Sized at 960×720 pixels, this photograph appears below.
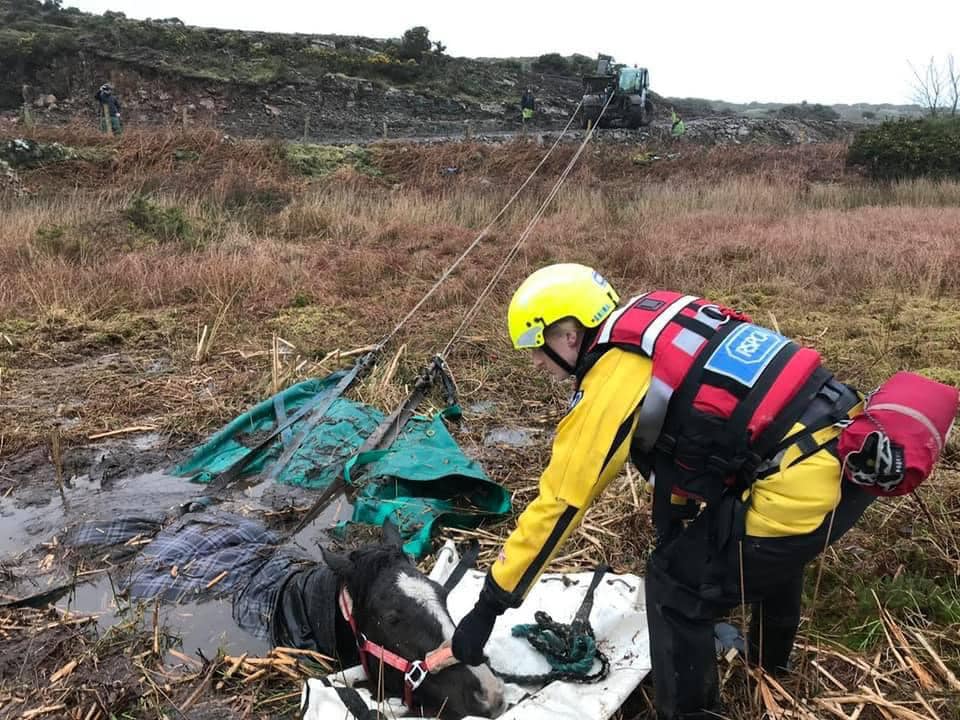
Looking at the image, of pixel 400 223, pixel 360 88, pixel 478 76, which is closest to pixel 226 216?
pixel 400 223

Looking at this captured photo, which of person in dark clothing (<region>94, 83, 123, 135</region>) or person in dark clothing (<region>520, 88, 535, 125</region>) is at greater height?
person in dark clothing (<region>520, 88, 535, 125</region>)

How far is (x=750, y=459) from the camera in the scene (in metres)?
2.07

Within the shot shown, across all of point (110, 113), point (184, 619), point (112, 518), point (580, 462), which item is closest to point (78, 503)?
point (112, 518)

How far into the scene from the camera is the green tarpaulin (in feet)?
13.4

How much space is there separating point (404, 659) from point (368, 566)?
40 cm

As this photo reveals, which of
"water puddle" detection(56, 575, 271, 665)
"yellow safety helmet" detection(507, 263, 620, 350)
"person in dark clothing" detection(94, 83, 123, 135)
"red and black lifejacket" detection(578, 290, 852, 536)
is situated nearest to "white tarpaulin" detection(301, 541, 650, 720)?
"water puddle" detection(56, 575, 271, 665)

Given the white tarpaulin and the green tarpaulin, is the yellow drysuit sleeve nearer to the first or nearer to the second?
the white tarpaulin

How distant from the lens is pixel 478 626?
2158 mm

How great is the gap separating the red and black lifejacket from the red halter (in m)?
0.98

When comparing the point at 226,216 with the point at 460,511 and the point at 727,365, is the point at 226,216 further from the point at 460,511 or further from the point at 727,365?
the point at 727,365

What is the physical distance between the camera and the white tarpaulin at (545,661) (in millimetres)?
2502

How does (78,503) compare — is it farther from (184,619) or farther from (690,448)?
(690,448)

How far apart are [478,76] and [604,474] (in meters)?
42.0

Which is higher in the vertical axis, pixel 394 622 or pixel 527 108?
pixel 527 108
